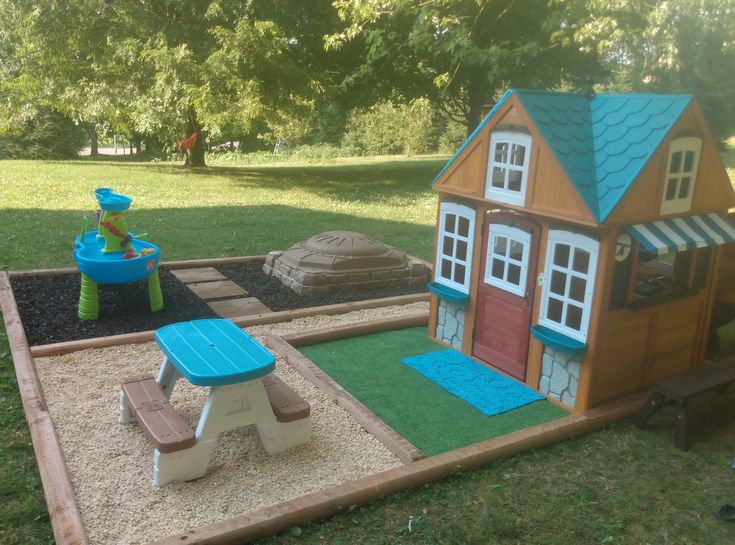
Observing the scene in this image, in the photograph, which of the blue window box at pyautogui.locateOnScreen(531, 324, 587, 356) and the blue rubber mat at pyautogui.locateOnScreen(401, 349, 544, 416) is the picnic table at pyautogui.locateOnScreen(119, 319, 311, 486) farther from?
the blue window box at pyautogui.locateOnScreen(531, 324, 587, 356)

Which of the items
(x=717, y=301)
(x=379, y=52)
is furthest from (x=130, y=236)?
(x=379, y=52)

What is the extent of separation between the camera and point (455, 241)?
22.0 ft

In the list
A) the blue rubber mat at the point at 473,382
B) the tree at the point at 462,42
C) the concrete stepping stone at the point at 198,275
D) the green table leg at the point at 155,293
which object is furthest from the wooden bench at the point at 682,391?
the tree at the point at 462,42

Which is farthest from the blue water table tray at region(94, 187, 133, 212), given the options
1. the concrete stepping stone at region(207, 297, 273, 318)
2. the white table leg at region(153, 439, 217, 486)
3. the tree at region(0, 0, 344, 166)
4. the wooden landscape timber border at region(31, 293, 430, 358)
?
the tree at region(0, 0, 344, 166)

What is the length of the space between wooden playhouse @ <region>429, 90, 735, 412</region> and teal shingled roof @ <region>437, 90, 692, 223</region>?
13mm

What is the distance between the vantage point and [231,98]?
61.8 ft

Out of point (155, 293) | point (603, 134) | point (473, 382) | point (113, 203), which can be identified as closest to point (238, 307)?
point (155, 293)

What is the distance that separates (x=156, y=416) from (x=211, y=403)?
449 mm

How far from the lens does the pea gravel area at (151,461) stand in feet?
13.4

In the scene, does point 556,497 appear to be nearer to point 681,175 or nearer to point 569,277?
point 569,277

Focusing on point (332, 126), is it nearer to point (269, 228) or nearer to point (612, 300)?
point (269, 228)

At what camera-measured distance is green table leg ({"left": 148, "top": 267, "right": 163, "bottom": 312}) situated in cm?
783

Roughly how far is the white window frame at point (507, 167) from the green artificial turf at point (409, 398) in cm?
188

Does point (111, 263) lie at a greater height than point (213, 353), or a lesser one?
greater
